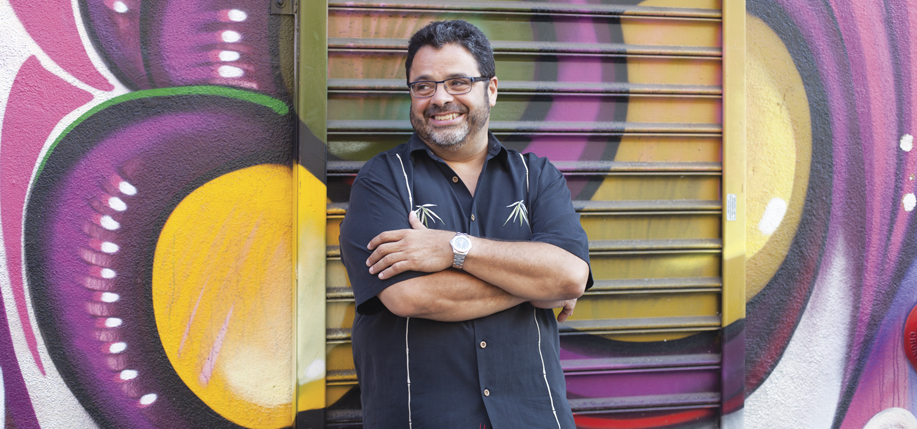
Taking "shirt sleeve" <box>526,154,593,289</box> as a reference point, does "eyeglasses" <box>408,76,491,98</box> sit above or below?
above

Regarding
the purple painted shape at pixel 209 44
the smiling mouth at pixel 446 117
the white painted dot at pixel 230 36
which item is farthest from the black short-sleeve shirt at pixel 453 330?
the white painted dot at pixel 230 36

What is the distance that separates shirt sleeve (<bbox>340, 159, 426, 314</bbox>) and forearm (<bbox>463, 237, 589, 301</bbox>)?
0.70 feet

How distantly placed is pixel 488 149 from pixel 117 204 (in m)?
1.81

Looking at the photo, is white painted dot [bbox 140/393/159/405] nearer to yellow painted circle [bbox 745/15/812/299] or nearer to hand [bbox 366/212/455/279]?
hand [bbox 366/212/455/279]

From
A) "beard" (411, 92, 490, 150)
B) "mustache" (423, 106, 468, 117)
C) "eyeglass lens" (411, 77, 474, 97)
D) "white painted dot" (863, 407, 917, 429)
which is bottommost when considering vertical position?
"white painted dot" (863, 407, 917, 429)

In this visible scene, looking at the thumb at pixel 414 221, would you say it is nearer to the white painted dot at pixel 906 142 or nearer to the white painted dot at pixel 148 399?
the white painted dot at pixel 148 399

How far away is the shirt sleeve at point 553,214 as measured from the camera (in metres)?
1.89

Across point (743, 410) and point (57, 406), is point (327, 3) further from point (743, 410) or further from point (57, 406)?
point (743, 410)

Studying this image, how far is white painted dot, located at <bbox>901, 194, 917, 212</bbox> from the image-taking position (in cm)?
308

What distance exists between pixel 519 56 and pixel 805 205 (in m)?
1.84

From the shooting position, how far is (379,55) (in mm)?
2600

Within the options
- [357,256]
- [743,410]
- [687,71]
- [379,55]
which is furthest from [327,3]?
[743,410]

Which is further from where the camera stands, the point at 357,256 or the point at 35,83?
the point at 35,83

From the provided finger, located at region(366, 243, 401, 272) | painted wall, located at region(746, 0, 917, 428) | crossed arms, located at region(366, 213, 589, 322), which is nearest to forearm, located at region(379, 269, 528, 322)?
crossed arms, located at region(366, 213, 589, 322)
